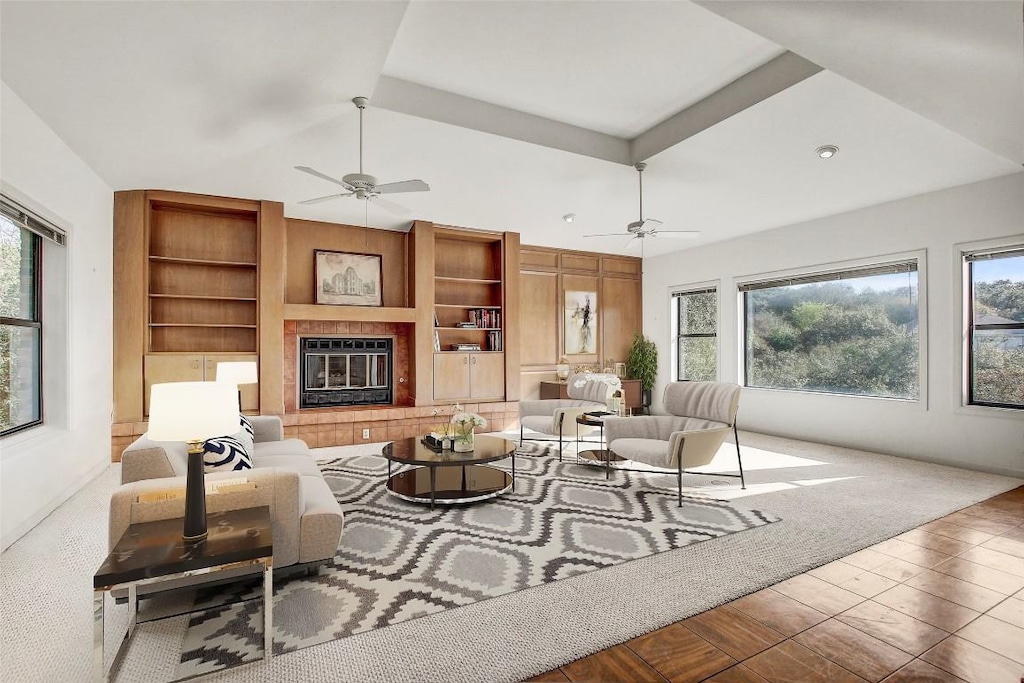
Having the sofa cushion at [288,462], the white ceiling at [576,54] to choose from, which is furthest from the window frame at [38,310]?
the white ceiling at [576,54]

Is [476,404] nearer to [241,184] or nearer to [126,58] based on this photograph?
[241,184]

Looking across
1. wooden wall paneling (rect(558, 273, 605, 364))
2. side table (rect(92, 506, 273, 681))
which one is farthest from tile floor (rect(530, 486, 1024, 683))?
wooden wall paneling (rect(558, 273, 605, 364))

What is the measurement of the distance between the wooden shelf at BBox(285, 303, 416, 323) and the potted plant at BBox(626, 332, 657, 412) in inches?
150

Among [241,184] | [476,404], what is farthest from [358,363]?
[241,184]

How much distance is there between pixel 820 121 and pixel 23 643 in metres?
5.26

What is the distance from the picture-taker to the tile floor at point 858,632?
72.7 inches

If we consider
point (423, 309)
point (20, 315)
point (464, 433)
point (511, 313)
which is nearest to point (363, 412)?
point (423, 309)

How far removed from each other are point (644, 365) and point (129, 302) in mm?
6815

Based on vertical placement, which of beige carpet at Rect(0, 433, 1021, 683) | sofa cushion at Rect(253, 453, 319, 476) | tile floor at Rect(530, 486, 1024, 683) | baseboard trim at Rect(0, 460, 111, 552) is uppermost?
sofa cushion at Rect(253, 453, 319, 476)

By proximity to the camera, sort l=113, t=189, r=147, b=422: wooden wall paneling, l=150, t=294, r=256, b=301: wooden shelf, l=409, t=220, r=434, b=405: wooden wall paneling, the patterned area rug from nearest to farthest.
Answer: the patterned area rug
l=113, t=189, r=147, b=422: wooden wall paneling
l=150, t=294, r=256, b=301: wooden shelf
l=409, t=220, r=434, b=405: wooden wall paneling

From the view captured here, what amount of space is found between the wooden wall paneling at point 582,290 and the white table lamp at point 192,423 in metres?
6.15

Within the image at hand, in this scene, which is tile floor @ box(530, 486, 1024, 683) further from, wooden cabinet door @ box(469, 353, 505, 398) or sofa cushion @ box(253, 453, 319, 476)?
wooden cabinet door @ box(469, 353, 505, 398)

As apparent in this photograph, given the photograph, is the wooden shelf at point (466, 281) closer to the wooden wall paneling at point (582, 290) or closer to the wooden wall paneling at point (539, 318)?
the wooden wall paneling at point (539, 318)

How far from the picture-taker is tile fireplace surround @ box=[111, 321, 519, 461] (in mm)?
5805
